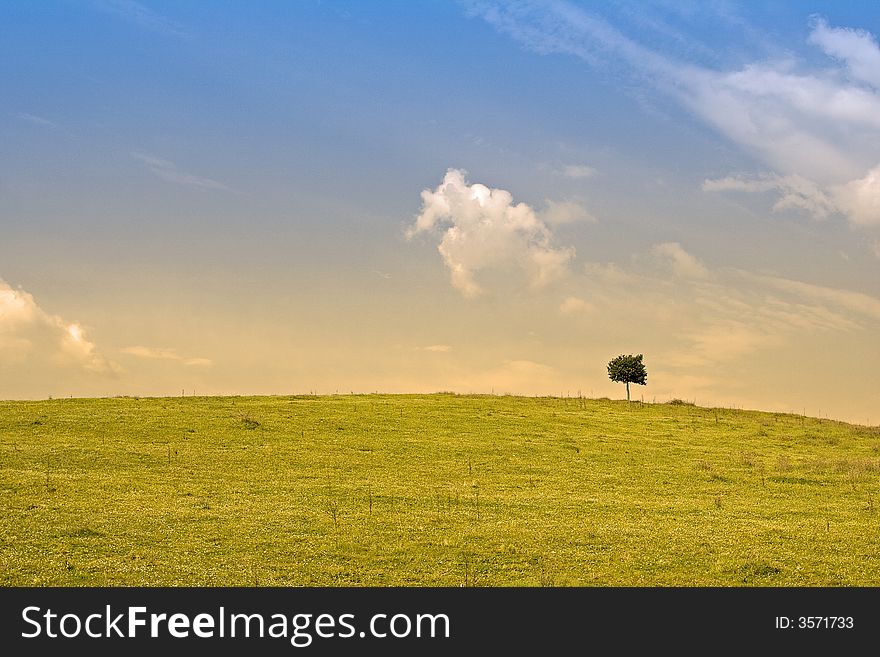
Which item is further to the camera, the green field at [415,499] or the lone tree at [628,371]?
the lone tree at [628,371]

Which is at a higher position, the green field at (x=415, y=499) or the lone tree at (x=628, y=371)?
the lone tree at (x=628, y=371)

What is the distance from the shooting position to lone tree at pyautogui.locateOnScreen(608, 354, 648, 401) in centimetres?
8550

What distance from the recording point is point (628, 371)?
280 ft

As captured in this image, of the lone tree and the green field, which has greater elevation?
the lone tree

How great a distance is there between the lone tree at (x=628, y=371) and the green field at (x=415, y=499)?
29.5 metres

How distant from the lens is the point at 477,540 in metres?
26.0

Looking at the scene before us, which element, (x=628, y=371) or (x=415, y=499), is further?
(x=628, y=371)

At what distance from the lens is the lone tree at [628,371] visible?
8550 centimetres

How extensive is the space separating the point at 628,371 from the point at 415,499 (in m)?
58.4

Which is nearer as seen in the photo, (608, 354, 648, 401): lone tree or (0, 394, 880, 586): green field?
(0, 394, 880, 586): green field

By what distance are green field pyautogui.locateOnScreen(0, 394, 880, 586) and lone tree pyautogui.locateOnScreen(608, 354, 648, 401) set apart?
96.9 ft

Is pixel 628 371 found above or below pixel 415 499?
above

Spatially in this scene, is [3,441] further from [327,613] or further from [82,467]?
[327,613]

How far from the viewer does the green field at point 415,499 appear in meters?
23.5
